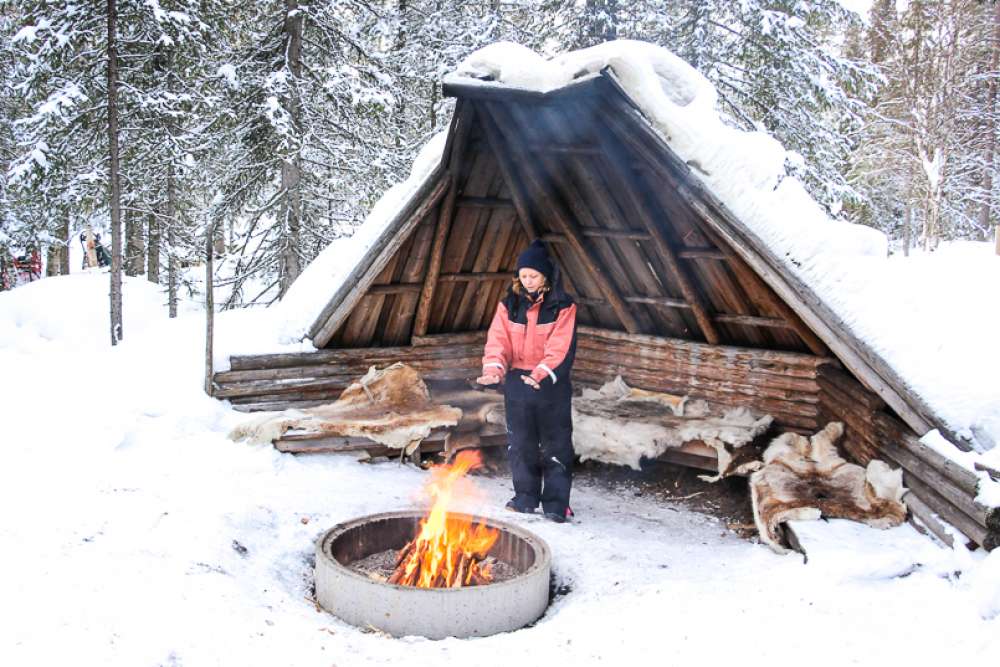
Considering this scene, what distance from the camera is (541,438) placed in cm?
583

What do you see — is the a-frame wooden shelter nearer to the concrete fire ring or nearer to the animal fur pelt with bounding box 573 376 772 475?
the animal fur pelt with bounding box 573 376 772 475

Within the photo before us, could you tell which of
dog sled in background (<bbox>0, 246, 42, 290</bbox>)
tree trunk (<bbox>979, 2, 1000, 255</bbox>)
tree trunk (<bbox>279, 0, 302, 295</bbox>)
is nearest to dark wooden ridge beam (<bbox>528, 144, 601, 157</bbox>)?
tree trunk (<bbox>279, 0, 302, 295</bbox>)

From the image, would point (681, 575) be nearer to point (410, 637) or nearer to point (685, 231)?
point (410, 637)

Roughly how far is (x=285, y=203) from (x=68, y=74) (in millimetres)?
4610

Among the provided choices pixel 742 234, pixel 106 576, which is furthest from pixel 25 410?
pixel 742 234

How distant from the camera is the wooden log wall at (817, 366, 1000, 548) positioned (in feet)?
12.6

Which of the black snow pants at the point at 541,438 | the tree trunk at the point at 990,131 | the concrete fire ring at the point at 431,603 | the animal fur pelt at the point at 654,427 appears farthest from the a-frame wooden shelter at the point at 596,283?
the tree trunk at the point at 990,131

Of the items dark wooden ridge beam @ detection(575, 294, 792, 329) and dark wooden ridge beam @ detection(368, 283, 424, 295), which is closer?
dark wooden ridge beam @ detection(575, 294, 792, 329)

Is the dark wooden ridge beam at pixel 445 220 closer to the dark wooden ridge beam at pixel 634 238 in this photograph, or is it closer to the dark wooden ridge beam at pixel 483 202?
the dark wooden ridge beam at pixel 483 202

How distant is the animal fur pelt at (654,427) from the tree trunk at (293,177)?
8.12 meters

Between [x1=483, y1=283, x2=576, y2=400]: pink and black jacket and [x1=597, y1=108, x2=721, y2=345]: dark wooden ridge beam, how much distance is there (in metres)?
1.46

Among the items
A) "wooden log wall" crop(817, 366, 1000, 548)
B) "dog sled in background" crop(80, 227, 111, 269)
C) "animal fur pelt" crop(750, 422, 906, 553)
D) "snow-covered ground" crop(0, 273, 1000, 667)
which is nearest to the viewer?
"snow-covered ground" crop(0, 273, 1000, 667)

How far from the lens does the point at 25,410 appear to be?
18.9ft

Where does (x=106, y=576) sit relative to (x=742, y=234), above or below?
below
